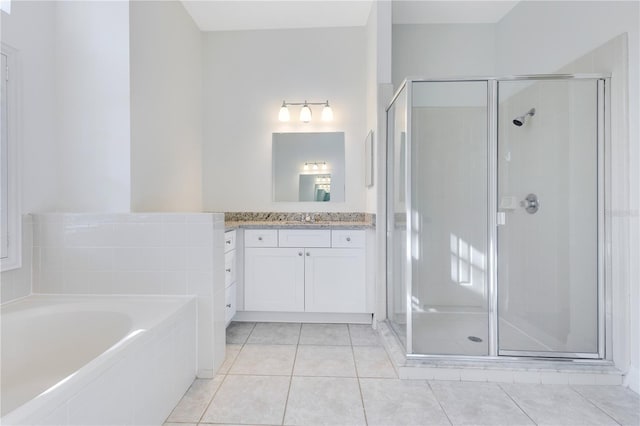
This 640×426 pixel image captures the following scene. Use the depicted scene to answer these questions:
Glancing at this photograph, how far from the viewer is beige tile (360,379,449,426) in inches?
55.1

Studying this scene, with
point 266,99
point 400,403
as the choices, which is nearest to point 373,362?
point 400,403

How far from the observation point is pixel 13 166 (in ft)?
5.40

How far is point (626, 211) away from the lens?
1683 mm

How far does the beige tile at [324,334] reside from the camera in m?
2.24

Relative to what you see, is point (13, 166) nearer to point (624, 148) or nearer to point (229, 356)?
point (229, 356)

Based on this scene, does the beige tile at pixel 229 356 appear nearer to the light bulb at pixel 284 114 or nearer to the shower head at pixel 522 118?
the light bulb at pixel 284 114

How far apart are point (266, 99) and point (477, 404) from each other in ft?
9.99

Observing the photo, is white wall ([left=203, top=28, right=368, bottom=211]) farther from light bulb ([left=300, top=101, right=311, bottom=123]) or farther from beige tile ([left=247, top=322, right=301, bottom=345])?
beige tile ([left=247, top=322, right=301, bottom=345])

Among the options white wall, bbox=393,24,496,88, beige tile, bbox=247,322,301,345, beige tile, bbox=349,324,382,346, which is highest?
white wall, bbox=393,24,496,88

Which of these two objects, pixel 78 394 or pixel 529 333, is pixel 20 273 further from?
pixel 529 333

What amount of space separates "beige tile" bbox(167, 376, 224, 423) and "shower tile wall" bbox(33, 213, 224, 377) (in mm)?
66

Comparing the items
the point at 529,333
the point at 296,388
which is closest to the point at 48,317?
the point at 296,388

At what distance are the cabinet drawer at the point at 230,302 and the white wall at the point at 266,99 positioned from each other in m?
0.98

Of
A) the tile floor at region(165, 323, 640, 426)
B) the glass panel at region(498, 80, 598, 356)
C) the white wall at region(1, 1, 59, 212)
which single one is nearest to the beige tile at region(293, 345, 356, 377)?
the tile floor at region(165, 323, 640, 426)
